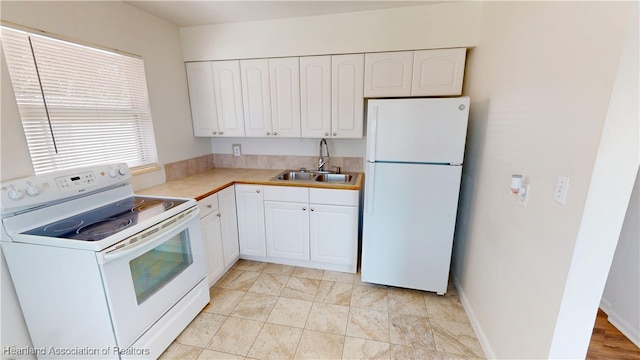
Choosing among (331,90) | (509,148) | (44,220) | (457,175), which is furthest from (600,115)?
(44,220)

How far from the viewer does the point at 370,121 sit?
1946mm

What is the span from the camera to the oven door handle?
126 cm

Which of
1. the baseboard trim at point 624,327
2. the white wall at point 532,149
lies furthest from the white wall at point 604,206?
the baseboard trim at point 624,327

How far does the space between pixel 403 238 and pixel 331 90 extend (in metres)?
1.48

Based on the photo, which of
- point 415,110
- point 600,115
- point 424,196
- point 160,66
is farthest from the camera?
point 160,66

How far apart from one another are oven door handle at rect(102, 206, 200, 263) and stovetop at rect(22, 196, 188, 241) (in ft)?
0.28

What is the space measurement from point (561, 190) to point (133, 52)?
290 centimetres

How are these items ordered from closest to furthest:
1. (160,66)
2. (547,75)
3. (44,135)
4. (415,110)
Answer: (547,75)
(44,135)
(415,110)
(160,66)

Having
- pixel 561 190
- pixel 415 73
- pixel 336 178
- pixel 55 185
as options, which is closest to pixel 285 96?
pixel 336 178

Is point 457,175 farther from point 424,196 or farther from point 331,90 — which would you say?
point 331,90

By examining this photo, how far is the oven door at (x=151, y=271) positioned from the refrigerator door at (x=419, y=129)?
1481 mm

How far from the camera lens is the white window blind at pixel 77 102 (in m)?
1.46

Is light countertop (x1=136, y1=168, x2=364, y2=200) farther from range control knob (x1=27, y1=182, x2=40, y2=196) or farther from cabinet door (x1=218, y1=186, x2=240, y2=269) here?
range control knob (x1=27, y1=182, x2=40, y2=196)

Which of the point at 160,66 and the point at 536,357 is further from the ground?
the point at 160,66
